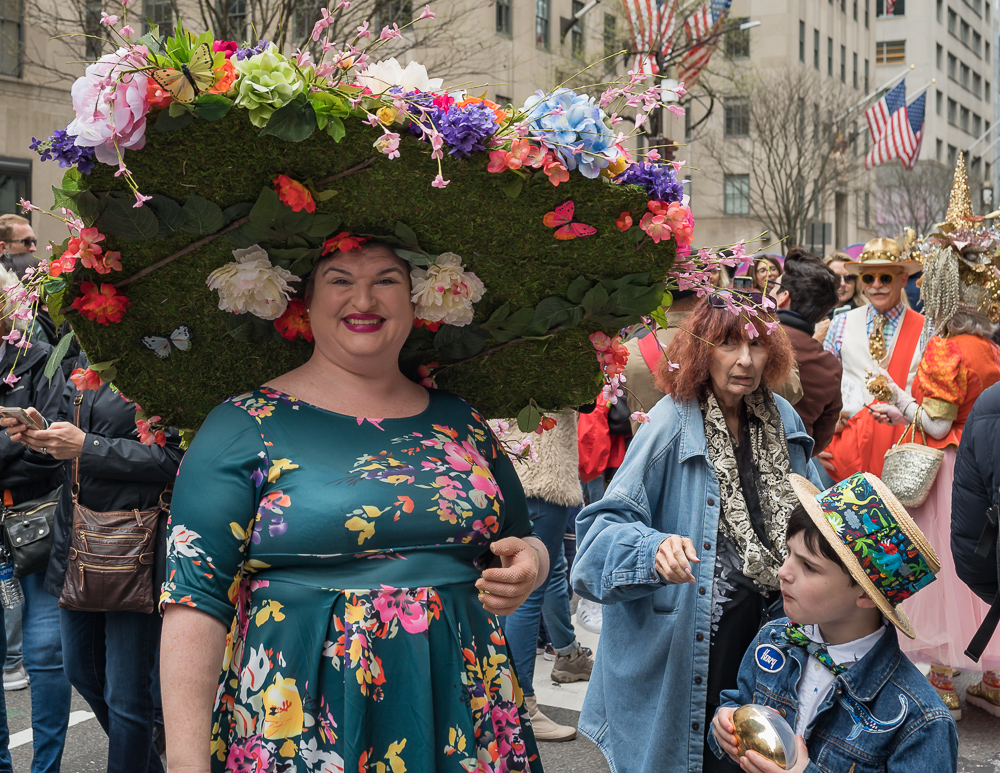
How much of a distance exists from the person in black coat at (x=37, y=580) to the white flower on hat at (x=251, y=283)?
5.92 ft

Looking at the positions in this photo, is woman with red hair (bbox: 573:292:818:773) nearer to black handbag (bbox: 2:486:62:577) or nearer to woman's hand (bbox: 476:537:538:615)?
woman's hand (bbox: 476:537:538:615)

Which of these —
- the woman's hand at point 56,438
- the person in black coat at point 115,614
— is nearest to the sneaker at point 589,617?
the person in black coat at point 115,614

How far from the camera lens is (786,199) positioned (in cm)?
3416

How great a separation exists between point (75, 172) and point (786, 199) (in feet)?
112

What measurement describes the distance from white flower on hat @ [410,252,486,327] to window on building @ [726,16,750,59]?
35678 millimetres

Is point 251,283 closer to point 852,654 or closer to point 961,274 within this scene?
point 852,654

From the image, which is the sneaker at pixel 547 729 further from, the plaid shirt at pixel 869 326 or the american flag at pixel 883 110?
the american flag at pixel 883 110

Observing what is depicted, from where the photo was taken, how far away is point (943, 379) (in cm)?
543

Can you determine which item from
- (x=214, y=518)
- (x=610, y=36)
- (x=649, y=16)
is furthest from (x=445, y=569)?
(x=610, y=36)

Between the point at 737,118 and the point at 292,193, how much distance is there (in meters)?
40.7

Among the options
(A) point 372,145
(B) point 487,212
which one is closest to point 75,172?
(A) point 372,145

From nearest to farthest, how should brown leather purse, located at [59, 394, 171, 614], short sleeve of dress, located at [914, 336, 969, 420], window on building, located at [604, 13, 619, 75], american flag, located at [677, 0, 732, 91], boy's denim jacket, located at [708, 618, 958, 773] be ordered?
boy's denim jacket, located at [708, 618, 958, 773]
brown leather purse, located at [59, 394, 171, 614]
short sleeve of dress, located at [914, 336, 969, 420]
american flag, located at [677, 0, 732, 91]
window on building, located at [604, 13, 619, 75]

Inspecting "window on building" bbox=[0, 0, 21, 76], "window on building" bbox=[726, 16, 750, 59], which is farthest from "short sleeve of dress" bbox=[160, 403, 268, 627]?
"window on building" bbox=[726, 16, 750, 59]

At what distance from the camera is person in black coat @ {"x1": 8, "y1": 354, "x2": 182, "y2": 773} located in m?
3.67
